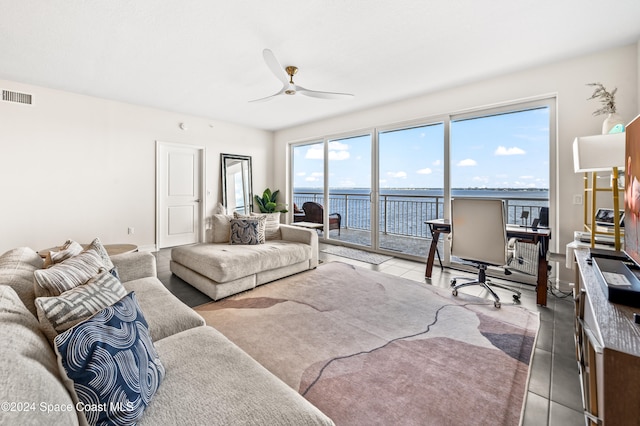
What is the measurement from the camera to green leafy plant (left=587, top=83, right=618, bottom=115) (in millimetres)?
2570

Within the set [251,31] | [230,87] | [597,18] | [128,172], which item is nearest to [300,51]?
[251,31]

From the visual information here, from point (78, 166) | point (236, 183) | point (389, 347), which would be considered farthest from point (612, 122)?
point (78, 166)

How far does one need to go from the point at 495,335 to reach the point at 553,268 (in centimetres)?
189

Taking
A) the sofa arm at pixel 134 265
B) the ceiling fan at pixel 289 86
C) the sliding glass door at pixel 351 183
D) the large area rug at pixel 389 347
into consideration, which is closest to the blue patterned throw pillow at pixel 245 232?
the large area rug at pixel 389 347

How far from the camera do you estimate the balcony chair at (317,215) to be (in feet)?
19.6

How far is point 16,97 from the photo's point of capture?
357 centimetres

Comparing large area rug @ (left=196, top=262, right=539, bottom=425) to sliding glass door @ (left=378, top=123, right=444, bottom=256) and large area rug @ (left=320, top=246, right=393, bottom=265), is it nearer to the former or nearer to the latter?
large area rug @ (left=320, top=246, right=393, bottom=265)

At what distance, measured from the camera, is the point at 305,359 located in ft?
5.92

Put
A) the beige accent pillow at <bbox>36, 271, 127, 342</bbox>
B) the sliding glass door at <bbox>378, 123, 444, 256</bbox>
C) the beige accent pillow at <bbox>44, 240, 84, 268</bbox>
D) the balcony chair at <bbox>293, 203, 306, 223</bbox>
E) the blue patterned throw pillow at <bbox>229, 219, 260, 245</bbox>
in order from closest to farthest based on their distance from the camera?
the beige accent pillow at <bbox>36, 271, 127, 342</bbox> < the beige accent pillow at <bbox>44, 240, 84, 268</bbox> < the blue patterned throw pillow at <bbox>229, 219, 260, 245</bbox> < the sliding glass door at <bbox>378, 123, 444, 256</bbox> < the balcony chair at <bbox>293, 203, 306, 223</bbox>

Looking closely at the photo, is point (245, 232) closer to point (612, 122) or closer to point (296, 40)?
point (296, 40)

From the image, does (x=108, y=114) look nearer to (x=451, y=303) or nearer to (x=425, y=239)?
(x=451, y=303)

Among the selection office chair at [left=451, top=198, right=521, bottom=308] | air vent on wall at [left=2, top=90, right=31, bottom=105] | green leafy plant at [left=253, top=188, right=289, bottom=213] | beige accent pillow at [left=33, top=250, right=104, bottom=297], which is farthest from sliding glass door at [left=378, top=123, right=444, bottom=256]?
air vent on wall at [left=2, top=90, right=31, bottom=105]

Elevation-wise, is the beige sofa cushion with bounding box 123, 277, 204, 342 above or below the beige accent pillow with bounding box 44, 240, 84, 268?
below

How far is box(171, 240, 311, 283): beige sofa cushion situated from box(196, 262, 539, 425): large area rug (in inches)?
10.2
